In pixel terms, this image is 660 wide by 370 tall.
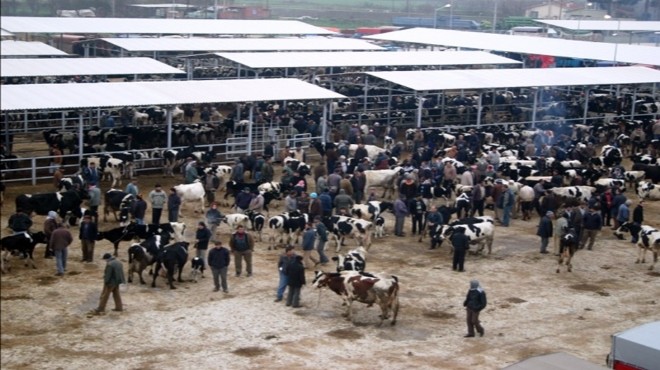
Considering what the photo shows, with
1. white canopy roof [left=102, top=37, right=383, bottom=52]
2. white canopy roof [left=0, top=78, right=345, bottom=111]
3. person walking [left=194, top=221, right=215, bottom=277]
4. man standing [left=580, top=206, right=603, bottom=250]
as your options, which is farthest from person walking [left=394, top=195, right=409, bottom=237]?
white canopy roof [left=102, top=37, right=383, bottom=52]

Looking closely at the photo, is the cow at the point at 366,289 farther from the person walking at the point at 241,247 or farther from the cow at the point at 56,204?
the cow at the point at 56,204

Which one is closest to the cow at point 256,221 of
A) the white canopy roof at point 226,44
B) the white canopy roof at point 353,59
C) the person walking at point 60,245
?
the person walking at point 60,245

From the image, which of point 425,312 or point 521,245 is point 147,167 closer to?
point 521,245

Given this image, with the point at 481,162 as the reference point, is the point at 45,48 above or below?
above

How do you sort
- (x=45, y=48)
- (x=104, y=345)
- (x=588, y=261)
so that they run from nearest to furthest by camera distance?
(x=104, y=345) < (x=588, y=261) < (x=45, y=48)

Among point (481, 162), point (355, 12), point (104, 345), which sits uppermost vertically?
point (355, 12)

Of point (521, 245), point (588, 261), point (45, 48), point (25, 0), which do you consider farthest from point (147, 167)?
point (25, 0)

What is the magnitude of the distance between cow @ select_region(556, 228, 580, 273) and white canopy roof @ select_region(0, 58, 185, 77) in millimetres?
18028

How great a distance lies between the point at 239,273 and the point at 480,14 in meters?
104

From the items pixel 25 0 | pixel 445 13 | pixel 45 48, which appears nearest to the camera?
pixel 25 0

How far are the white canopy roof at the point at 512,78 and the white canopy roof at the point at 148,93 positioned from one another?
15.4 ft

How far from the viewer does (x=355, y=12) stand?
116m

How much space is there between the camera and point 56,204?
Answer: 18.8m

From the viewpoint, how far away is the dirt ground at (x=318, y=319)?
12703 millimetres
